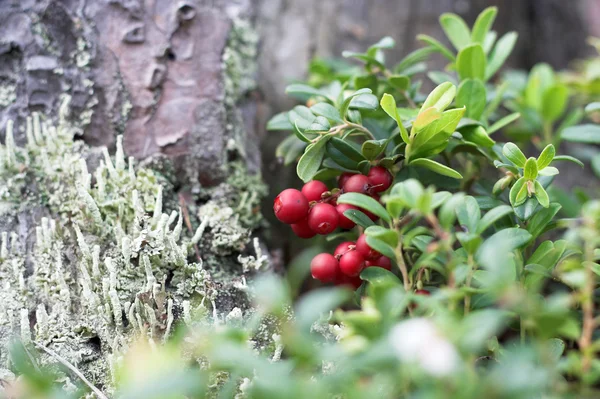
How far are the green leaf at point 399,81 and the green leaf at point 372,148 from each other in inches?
12.7

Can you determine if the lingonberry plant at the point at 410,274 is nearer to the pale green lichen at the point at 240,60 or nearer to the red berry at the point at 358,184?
the red berry at the point at 358,184

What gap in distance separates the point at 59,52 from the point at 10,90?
0.63 ft

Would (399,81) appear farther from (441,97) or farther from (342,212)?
(342,212)

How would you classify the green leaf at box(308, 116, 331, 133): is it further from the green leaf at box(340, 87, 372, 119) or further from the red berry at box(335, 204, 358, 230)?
the red berry at box(335, 204, 358, 230)

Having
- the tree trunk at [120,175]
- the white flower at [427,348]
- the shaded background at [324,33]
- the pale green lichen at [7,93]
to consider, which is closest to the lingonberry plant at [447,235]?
the white flower at [427,348]

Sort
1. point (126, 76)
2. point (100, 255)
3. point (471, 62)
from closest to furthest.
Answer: point (100, 255) < point (471, 62) < point (126, 76)

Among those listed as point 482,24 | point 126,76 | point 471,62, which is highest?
point 126,76

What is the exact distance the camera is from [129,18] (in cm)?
187

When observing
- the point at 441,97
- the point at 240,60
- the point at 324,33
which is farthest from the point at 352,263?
the point at 324,33

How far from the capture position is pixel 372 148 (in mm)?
1393

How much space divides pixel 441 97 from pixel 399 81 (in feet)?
1.07

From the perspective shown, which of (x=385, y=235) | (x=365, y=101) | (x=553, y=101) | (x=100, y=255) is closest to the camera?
(x=385, y=235)

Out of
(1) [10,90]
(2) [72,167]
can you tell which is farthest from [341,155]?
(1) [10,90]

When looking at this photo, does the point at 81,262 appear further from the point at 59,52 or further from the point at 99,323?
the point at 59,52
